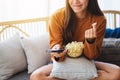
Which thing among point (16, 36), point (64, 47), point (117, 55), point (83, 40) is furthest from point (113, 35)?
point (16, 36)

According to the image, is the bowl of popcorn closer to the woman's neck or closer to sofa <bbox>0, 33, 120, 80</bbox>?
the woman's neck

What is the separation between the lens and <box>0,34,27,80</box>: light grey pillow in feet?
5.97

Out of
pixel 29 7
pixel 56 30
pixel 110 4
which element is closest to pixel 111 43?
pixel 56 30

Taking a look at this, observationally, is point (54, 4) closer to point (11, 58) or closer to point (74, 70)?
point (11, 58)

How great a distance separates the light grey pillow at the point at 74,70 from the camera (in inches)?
60.8

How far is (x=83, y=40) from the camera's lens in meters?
1.77

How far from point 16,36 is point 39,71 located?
20.3 inches

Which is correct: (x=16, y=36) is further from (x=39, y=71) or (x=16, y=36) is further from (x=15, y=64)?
(x=39, y=71)

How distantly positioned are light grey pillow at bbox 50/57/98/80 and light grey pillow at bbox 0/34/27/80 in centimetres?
42

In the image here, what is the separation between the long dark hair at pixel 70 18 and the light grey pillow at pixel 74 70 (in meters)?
0.25

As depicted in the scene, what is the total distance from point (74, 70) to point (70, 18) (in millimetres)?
430

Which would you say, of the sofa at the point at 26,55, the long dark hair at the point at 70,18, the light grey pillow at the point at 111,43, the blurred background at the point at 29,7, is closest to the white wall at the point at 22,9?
the blurred background at the point at 29,7

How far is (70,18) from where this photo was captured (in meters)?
1.79

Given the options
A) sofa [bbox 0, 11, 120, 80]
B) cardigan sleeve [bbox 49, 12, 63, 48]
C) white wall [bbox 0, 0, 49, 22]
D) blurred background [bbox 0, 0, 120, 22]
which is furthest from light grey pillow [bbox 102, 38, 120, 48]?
white wall [bbox 0, 0, 49, 22]
